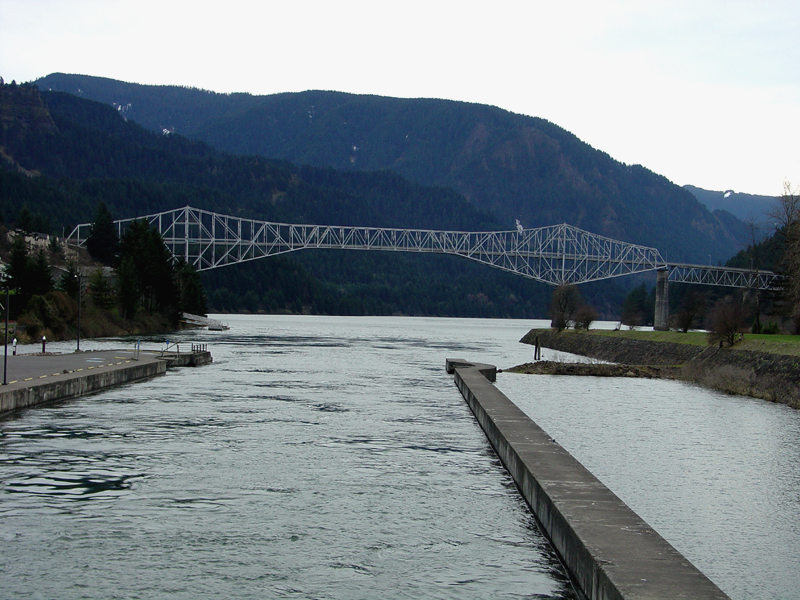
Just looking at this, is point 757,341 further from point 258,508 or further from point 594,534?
point 594,534

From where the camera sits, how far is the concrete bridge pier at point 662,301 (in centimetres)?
11412

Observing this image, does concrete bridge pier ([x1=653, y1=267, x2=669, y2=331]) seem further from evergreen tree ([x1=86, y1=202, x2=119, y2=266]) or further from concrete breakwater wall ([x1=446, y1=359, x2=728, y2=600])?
concrete breakwater wall ([x1=446, y1=359, x2=728, y2=600])

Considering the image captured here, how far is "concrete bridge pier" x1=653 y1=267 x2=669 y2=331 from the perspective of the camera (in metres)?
114

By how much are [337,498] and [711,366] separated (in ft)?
113

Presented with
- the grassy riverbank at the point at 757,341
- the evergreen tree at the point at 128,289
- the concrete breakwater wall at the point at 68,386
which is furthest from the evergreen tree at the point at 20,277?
the grassy riverbank at the point at 757,341

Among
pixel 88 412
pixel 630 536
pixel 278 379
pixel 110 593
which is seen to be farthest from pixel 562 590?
pixel 278 379

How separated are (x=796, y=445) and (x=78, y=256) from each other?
97.8 m

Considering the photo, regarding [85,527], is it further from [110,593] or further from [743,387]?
[743,387]

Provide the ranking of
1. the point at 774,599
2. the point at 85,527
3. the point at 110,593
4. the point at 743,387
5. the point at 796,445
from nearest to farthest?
the point at 110,593 → the point at 774,599 → the point at 85,527 → the point at 796,445 → the point at 743,387

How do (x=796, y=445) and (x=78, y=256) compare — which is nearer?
(x=796, y=445)

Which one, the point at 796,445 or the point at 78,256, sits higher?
the point at 78,256

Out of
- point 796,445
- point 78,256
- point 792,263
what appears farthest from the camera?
point 78,256

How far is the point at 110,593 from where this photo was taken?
29.8 feet

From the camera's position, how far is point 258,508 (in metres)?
12.9
